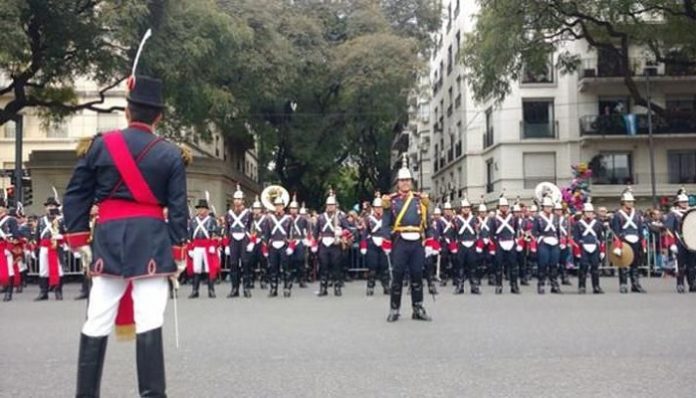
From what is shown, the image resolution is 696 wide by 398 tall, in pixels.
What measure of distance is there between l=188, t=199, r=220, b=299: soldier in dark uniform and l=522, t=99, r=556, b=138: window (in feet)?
98.2

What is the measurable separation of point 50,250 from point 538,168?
3267 cm

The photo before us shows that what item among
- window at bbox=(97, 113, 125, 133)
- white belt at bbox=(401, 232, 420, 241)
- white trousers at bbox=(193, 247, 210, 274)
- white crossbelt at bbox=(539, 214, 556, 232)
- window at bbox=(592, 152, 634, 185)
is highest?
window at bbox=(97, 113, 125, 133)

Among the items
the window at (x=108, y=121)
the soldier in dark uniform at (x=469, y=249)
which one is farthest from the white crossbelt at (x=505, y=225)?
the window at (x=108, y=121)

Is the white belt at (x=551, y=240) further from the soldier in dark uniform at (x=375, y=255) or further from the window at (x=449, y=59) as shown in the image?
the window at (x=449, y=59)

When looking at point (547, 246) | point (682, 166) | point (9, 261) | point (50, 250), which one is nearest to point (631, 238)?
point (547, 246)

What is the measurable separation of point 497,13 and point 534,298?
15474 millimetres

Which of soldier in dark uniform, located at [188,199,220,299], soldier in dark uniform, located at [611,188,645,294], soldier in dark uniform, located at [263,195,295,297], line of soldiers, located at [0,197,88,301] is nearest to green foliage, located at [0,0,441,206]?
line of soldiers, located at [0,197,88,301]

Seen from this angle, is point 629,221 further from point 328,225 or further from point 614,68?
point 614,68

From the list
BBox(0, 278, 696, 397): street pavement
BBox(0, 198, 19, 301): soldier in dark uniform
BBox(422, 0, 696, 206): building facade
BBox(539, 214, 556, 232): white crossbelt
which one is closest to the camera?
BBox(0, 278, 696, 397): street pavement

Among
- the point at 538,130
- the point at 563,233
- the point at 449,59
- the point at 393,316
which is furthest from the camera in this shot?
the point at 449,59

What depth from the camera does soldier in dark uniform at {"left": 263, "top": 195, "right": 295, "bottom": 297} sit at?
56.1 ft

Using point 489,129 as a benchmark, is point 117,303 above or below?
below

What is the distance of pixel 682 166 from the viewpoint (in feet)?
141

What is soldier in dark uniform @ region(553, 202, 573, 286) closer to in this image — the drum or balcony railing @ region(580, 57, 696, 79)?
the drum
